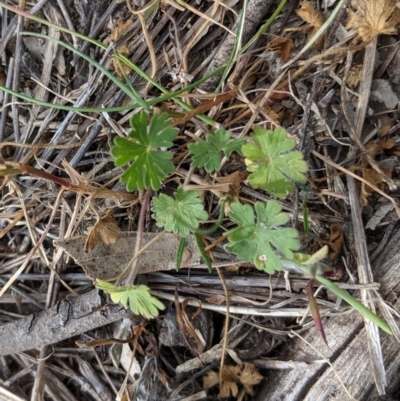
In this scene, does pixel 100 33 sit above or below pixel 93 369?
above

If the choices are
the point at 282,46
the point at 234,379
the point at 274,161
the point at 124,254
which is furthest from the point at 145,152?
the point at 234,379

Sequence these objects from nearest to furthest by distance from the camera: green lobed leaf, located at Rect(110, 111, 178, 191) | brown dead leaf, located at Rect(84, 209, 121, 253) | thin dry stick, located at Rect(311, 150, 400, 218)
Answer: green lobed leaf, located at Rect(110, 111, 178, 191) < thin dry stick, located at Rect(311, 150, 400, 218) < brown dead leaf, located at Rect(84, 209, 121, 253)

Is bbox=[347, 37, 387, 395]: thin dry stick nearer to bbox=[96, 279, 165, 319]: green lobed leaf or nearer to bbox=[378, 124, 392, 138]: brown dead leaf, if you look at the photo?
bbox=[378, 124, 392, 138]: brown dead leaf

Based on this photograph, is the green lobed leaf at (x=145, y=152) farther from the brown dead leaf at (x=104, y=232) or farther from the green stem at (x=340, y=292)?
the green stem at (x=340, y=292)

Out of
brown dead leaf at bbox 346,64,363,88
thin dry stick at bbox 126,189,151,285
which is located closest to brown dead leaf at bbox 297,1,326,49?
brown dead leaf at bbox 346,64,363,88

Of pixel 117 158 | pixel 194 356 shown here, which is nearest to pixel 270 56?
pixel 117 158

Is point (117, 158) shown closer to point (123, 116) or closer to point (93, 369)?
point (123, 116)

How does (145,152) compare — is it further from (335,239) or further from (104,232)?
(335,239)
